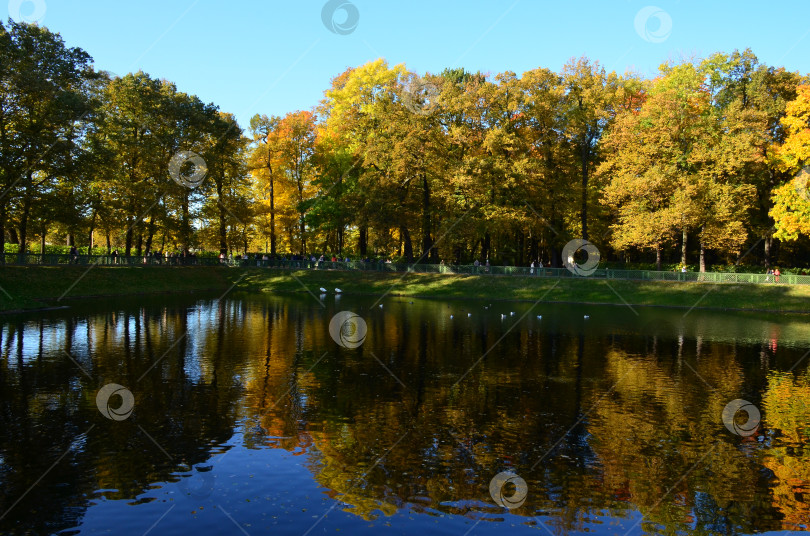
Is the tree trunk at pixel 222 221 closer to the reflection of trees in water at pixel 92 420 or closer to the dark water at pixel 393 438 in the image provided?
the dark water at pixel 393 438

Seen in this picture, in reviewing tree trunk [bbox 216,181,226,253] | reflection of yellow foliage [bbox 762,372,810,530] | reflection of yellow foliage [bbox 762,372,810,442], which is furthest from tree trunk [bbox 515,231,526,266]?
reflection of yellow foliage [bbox 762,372,810,530]

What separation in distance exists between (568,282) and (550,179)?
11766 mm

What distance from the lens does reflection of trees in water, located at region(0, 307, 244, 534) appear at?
11.2 meters

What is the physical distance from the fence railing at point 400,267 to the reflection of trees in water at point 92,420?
27.8m

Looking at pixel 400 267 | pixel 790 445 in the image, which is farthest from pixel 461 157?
pixel 790 445

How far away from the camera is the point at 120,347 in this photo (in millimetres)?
25797

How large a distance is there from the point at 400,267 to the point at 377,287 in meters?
4.77

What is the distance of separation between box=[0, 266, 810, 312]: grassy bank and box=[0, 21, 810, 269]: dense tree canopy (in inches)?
187

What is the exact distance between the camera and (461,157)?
6184 centimetres

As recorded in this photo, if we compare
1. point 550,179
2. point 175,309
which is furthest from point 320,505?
Answer: point 550,179

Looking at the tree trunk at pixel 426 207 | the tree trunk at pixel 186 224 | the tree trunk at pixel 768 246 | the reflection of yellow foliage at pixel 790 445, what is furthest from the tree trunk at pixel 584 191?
the tree trunk at pixel 186 224

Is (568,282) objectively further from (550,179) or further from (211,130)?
(211,130)

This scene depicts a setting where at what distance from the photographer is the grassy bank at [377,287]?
46.4 metres

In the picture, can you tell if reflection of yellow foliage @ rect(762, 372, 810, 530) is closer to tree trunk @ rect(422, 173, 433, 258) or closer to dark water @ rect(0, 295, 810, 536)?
dark water @ rect(0, 295, 810, 536)
